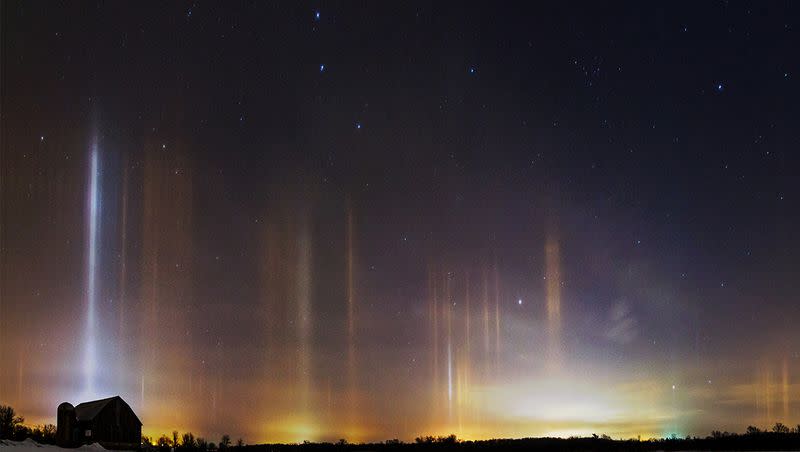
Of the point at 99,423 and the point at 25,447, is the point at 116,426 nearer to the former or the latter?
the point at 99,423

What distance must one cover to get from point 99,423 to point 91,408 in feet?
6.48

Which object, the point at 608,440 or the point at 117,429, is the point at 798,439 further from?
the point at 117,429

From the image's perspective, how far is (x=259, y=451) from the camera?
2119 inches

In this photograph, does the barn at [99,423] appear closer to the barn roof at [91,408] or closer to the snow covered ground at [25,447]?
the barn roof at [91,408]

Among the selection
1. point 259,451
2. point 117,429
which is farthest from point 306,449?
point 117,429

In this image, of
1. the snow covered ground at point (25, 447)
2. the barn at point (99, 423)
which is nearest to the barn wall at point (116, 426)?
the barn at point (99, 423)

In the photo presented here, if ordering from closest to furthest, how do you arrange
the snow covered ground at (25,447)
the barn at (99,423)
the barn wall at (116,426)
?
the snow covered ground at (25,447) → the barn at (99,423) → the barn wall at (116,426)

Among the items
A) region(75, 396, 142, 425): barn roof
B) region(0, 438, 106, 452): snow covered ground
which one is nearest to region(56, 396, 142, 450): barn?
region(75, 396, 142, 425): barn roof

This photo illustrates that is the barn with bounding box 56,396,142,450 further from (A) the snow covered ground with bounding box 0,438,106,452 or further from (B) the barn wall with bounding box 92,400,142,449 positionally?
(A) the snow covered ground with bounding box 0,438,106,452

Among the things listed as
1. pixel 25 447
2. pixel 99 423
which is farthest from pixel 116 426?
pixel 25 447

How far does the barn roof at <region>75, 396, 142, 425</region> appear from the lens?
59.5m

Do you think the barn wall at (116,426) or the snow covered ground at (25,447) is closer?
the snow covered ground at (25,447)

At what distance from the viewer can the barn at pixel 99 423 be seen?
192ft

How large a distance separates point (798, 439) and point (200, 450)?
3605 centimetres
